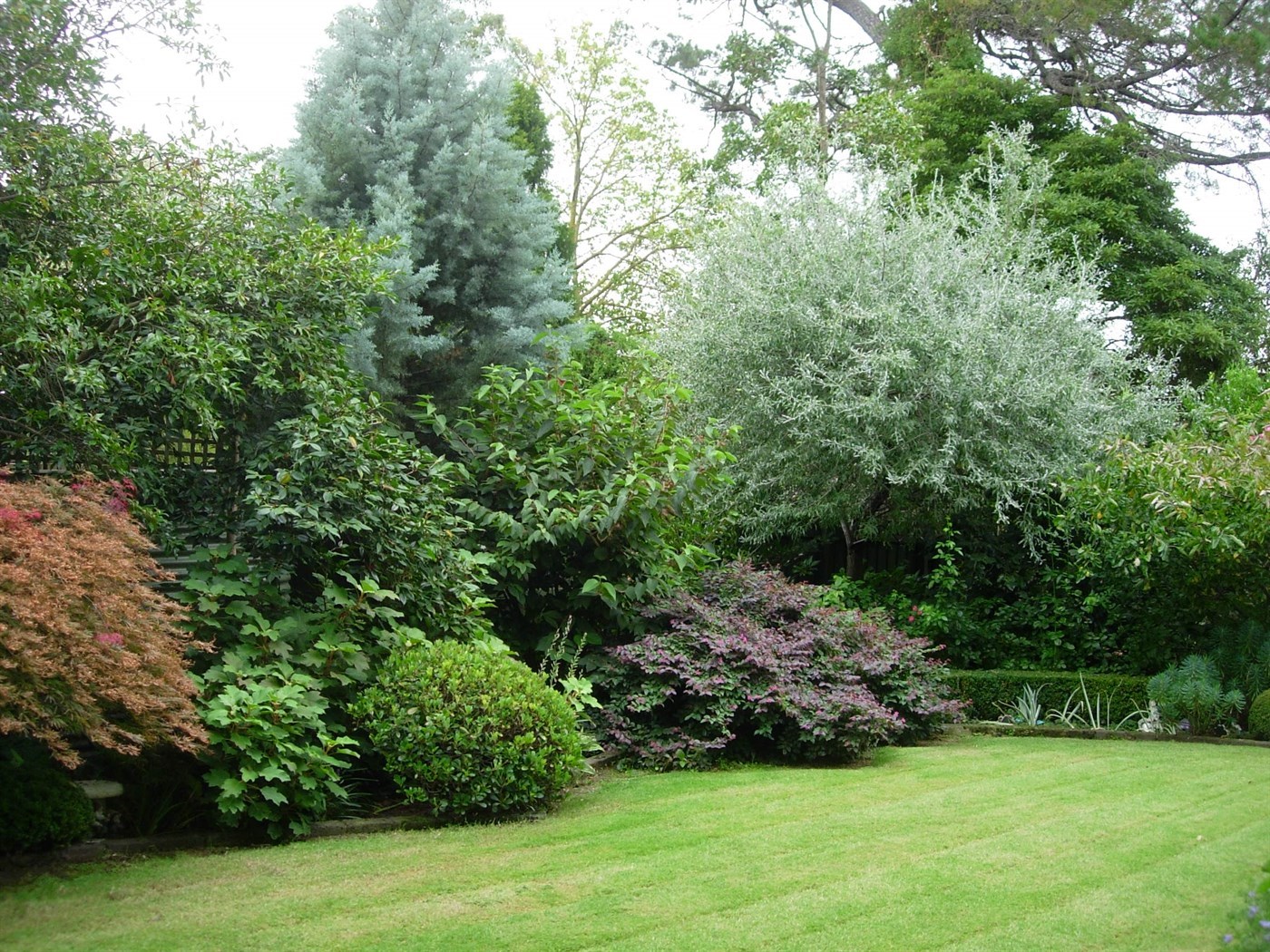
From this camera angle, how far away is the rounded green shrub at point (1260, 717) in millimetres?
8719

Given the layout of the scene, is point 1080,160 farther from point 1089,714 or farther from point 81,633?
point 81,633

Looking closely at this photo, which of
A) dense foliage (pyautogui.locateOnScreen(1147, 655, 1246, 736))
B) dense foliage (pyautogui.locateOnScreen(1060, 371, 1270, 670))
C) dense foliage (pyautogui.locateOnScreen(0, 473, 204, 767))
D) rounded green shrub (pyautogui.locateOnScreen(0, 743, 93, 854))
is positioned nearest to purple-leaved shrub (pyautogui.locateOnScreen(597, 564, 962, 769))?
dense foliage (pyautogui.locateOnScreen(1147, 655, 1246, 736))

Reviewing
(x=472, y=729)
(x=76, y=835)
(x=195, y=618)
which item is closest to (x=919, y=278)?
(x=472, y=729)

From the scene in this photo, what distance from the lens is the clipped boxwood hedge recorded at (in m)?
9.97

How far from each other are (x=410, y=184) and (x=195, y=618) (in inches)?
215

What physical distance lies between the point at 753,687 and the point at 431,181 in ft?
18.0

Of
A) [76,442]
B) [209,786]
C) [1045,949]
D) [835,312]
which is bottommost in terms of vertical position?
[1045,949]

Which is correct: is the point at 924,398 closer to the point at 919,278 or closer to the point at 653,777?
the point at 919,278

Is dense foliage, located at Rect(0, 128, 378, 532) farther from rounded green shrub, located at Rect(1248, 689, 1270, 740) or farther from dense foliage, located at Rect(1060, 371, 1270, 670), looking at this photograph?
rounded green shrub, located at Rect(1248, 689, 1270, 740)

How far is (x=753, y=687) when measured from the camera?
26.8 ft

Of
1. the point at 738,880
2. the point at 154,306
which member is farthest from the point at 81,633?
the point at 738,880

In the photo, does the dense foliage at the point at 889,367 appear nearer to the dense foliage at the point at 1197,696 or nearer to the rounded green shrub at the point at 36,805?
the dense foliage at the point at 1197,696

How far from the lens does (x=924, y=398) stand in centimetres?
1093

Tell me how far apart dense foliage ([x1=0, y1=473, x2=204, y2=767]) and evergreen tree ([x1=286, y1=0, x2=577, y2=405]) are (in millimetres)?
4686
